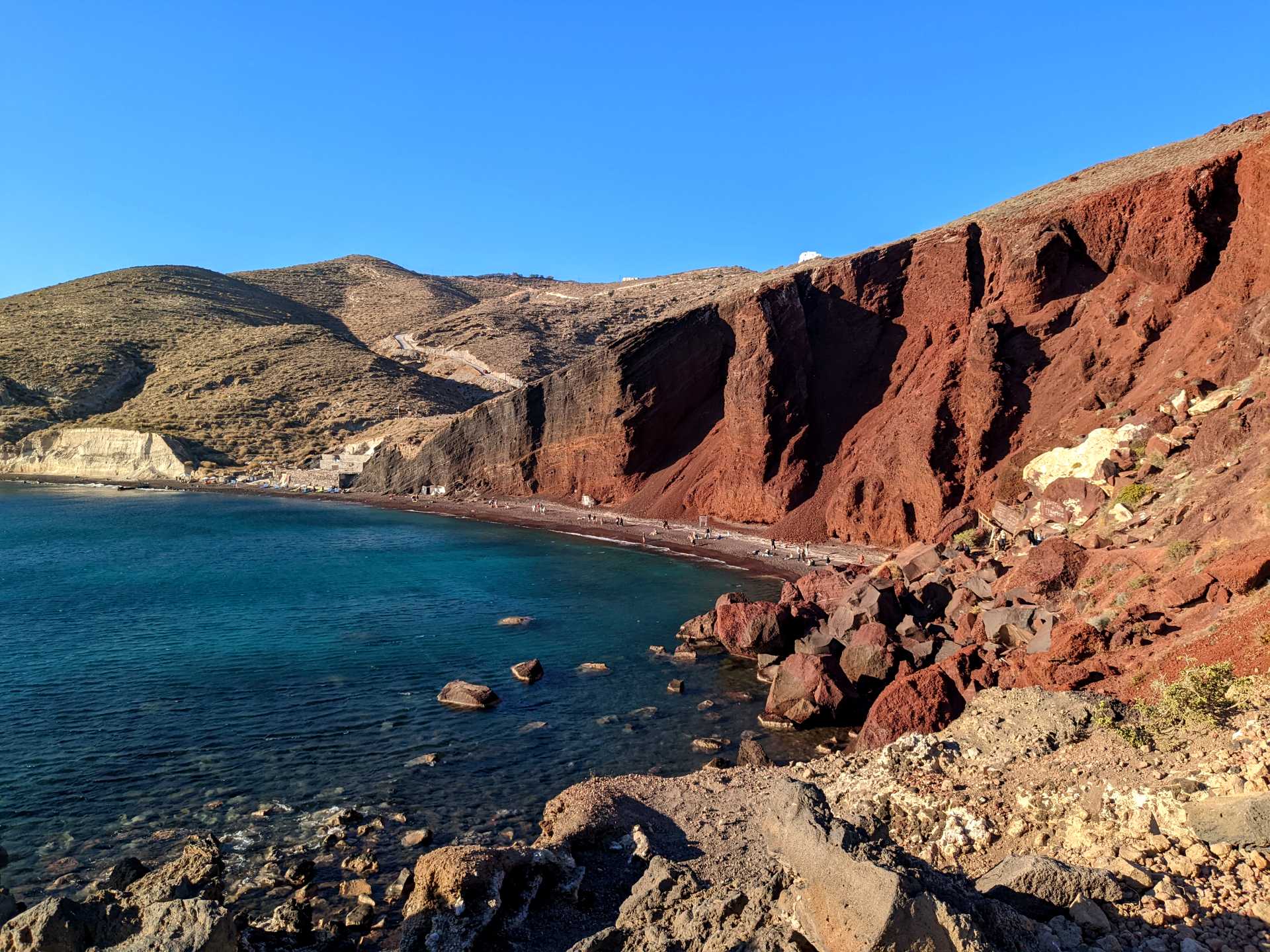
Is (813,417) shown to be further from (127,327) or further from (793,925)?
(127,327)

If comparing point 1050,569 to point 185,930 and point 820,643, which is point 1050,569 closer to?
point 820,643

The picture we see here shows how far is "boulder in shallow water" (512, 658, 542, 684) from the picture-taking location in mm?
21625

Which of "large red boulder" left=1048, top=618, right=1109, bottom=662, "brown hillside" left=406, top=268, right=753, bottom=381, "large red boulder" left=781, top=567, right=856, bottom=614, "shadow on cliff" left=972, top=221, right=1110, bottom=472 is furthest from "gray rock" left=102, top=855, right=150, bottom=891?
"brown hillside" left=406, top=268, right=753, bottom=381

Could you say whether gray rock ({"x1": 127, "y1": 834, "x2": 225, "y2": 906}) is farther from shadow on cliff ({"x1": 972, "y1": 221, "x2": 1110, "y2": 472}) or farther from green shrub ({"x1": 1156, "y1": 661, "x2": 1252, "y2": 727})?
shadow on cliff ({"x1": 972, "y1": 221, "x2": 1110, "y2": 472})

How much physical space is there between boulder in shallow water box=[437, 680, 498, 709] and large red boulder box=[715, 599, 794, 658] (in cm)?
830

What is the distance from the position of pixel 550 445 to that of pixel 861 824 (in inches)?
2181

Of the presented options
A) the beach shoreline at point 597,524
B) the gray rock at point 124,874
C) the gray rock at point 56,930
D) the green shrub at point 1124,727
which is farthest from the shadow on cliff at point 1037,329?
the gray rock at point 56,930

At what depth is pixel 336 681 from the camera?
2108 cm

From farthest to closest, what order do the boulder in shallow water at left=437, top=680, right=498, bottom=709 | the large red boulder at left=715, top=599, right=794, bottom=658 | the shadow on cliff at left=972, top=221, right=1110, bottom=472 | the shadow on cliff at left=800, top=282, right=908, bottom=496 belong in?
the shadow on cliff at left=800, top=282, right=908, bottom=496, the shadow on cliff at left=972, top=221, right=1110, bottom=472, the large red boulder at left=715, top=599, right=794, bottom=658, the boulder in shallow water at left=437, top=680, right=498, bottom=709

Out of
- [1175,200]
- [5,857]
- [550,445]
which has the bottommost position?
[5,857]

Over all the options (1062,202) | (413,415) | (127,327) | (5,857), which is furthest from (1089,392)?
(127,327)

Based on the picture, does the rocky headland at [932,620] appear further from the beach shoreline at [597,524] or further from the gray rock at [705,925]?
the beach shoreline at [597,524]

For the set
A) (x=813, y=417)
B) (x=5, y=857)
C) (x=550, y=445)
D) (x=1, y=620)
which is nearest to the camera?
(x=5, y=857)

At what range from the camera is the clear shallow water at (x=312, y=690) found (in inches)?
549
